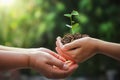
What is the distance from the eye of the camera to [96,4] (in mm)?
2082

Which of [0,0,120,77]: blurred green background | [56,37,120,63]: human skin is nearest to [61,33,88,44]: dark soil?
[56,37,120,63]: human skin

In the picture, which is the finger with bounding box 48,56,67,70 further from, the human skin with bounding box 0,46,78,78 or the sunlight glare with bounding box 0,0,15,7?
the sunlight glare with bounding box 0,0,15,7

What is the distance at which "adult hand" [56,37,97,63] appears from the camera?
1.04 meters

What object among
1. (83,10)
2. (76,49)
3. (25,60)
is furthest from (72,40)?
(83,10)

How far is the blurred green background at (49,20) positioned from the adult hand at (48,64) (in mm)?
991

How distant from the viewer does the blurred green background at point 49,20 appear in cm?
204

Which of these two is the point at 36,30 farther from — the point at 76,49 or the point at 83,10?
the point at 76,49

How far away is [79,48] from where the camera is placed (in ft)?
3.46

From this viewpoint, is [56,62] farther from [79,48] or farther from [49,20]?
[49,20]

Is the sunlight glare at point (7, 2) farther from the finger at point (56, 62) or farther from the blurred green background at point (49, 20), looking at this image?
the finger at point (56, 62)

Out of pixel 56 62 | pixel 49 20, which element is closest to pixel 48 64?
pixel 56 62

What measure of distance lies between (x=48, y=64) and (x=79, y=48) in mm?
87

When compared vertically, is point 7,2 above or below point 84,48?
above

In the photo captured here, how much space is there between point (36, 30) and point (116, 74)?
44 cm
